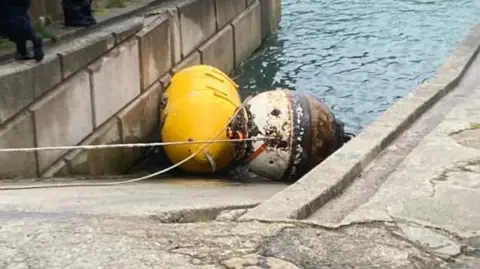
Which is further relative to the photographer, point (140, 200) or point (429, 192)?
point (140, 200)

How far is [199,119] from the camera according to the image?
837cm

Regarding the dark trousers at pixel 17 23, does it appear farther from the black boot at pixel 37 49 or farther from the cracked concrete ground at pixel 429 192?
the cracked concrete ground at pixel 429 192

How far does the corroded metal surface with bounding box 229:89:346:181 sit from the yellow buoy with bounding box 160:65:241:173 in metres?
0.32

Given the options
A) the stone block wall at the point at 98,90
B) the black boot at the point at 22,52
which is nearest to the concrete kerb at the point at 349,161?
the stone block wall at the point at 98,90

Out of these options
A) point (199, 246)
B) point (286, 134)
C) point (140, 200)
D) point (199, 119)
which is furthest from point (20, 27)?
point (199, 246)

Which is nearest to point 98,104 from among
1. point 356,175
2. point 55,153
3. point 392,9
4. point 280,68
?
point 55,153

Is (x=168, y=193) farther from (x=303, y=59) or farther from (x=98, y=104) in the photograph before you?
(x=303, y=59)

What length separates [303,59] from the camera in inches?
555

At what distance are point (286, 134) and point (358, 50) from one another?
23.0 feet

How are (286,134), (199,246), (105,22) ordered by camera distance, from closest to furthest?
1. (199,246)
2. (286,134)
3. (105,22)

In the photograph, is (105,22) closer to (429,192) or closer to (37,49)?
(37,49)

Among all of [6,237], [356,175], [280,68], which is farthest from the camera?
[280,68]

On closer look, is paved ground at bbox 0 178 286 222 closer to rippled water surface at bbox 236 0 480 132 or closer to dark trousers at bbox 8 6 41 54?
dark trousers at bbox 8 6 41 54

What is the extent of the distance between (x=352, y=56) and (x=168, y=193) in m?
8.07
